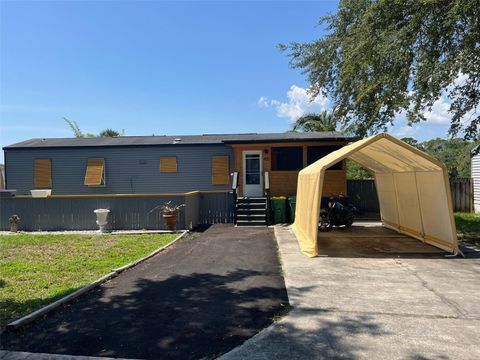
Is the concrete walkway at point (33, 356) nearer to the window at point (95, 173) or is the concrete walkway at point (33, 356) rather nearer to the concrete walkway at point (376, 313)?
the concrete walkway at point (376, 313)

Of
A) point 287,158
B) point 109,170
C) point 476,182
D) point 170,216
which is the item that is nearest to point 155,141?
point 109,170

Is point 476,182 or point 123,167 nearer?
point 123,167

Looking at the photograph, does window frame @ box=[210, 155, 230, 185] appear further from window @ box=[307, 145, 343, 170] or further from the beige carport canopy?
the beige carport canopy

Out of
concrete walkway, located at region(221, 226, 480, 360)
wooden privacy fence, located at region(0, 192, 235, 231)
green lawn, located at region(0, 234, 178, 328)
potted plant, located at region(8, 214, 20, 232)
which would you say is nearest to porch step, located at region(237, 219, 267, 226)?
wooden privacy fence, located at region(0, 192, 235, 231)

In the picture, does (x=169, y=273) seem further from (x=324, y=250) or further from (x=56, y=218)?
(x=56, y=218)

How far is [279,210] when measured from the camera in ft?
44.9

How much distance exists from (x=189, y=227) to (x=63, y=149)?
823 cm

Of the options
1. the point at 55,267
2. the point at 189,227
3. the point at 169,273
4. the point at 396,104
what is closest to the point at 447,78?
the point at 396,104

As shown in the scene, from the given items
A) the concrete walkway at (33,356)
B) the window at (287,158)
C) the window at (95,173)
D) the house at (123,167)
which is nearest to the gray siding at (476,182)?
the house at (123,167)

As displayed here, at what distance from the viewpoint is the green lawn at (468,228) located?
10137 mm

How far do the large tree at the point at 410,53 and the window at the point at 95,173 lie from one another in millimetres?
11026

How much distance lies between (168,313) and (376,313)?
2.57 metres

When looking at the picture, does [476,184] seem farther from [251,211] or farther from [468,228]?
[251,211]

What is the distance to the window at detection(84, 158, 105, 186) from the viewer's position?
16.3 metres
